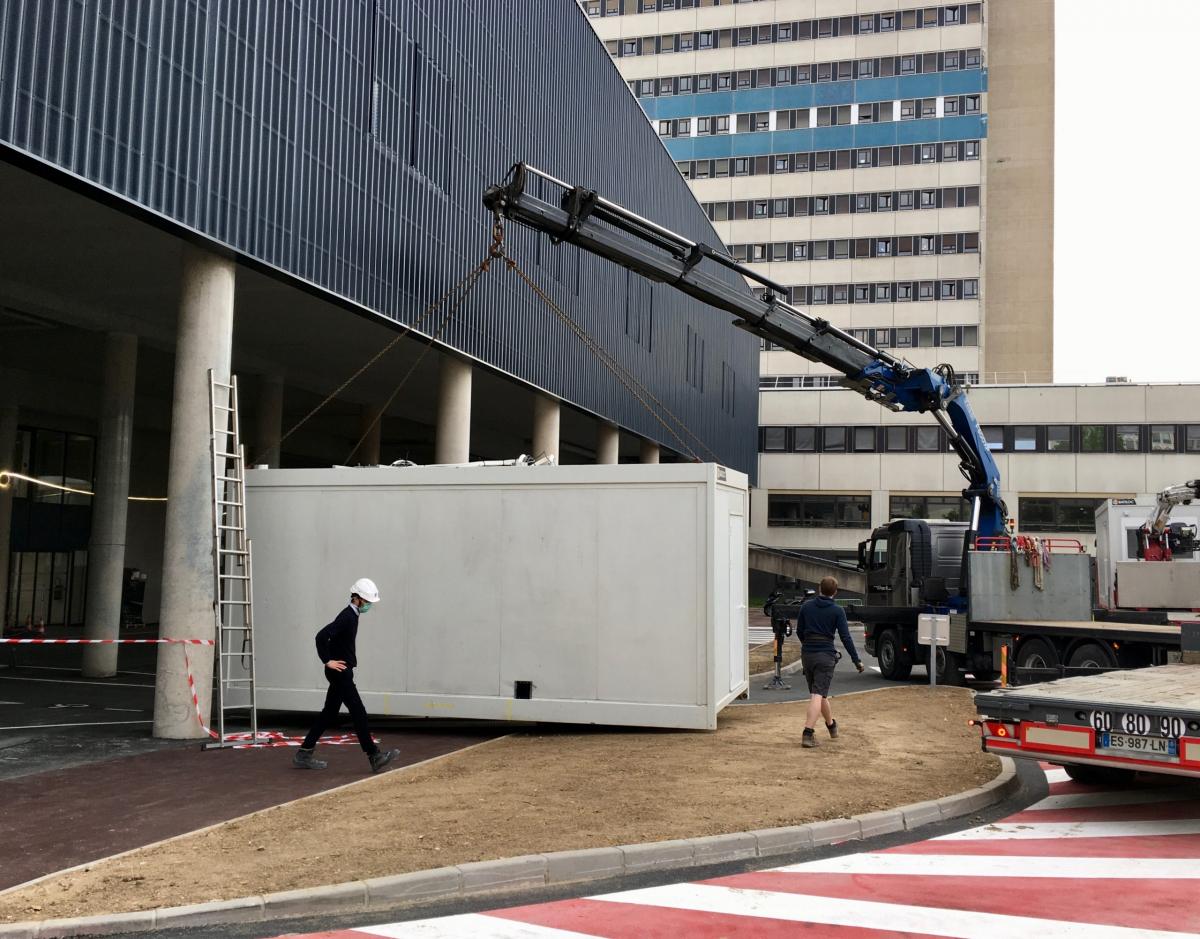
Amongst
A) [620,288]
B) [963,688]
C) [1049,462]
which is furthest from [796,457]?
[963,688]

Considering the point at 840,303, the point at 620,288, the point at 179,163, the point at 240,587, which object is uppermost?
the point at 840,303

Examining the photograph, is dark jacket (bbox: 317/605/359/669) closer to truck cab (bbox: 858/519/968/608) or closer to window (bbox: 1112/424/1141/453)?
truck cab (bbox: 858/519/968/608)

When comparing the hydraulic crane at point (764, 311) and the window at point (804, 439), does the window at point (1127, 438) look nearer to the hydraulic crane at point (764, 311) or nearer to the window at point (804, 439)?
the window at point (804, 439)

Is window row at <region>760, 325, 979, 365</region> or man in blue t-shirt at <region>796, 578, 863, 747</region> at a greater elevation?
window row at <region>760, 325, 979, 365</region>

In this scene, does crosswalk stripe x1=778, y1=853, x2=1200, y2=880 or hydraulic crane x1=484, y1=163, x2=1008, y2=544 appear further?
hydraulic crane x1=484, y1=163, x2=1008, y2=544

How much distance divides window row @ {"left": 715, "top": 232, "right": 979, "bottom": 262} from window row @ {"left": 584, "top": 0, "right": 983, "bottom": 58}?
1019cm

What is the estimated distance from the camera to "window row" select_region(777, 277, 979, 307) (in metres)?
61.8

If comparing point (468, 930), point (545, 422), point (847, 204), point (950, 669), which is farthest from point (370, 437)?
point (847, 204)

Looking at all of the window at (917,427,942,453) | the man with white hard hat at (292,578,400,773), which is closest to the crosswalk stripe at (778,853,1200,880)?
the man with white hard hat at (292,578,400,773)

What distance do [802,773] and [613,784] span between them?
1.83m

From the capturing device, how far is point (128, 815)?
870 cm

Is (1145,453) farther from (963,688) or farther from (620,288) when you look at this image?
(963,688)

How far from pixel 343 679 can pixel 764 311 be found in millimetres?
12964

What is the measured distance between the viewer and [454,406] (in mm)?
20156
